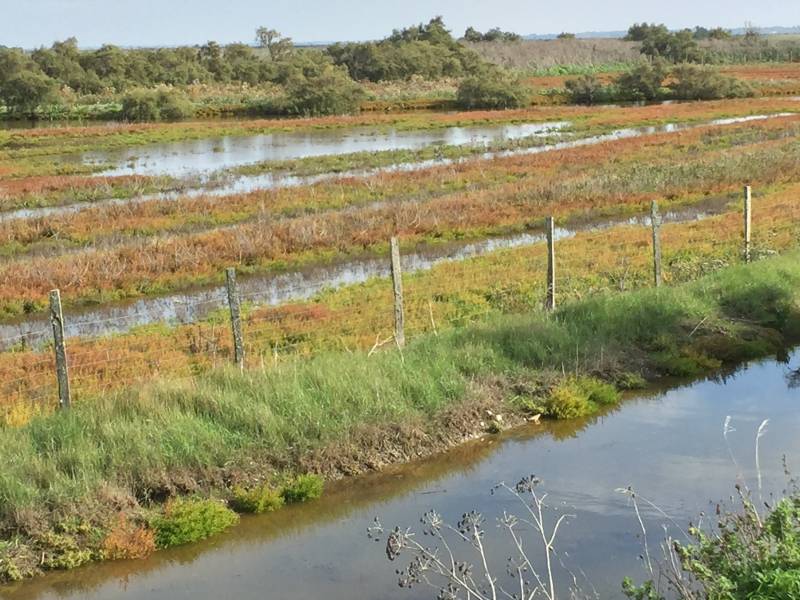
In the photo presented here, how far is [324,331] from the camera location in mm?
15219

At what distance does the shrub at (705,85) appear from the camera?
8181cm

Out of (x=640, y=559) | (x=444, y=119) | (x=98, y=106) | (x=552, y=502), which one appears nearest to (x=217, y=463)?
(x=552, y=502)

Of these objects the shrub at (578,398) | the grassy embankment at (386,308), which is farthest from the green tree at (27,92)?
the shrub at (578,398)

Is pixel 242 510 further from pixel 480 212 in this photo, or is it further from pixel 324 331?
pixel 480 212

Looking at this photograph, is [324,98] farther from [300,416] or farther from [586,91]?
[300,416]

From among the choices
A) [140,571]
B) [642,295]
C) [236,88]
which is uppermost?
[236,88]

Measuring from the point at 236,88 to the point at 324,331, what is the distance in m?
91.8

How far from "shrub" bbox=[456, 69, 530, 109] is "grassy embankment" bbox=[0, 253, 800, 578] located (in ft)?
234

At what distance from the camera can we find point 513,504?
971 centimetres

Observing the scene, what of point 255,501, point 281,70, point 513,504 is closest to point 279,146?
point 255,501

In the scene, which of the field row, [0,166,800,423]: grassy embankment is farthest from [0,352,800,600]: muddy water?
the field row

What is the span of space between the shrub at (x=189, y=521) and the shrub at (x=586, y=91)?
80.9 metres

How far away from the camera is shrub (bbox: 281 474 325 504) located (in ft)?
32.2

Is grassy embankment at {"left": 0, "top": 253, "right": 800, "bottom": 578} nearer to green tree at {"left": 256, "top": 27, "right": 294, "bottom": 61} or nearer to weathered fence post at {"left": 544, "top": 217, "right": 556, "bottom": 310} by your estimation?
weathered fence post at {"left": 544, "top": 217, "right": 556, "bottom": 310}
